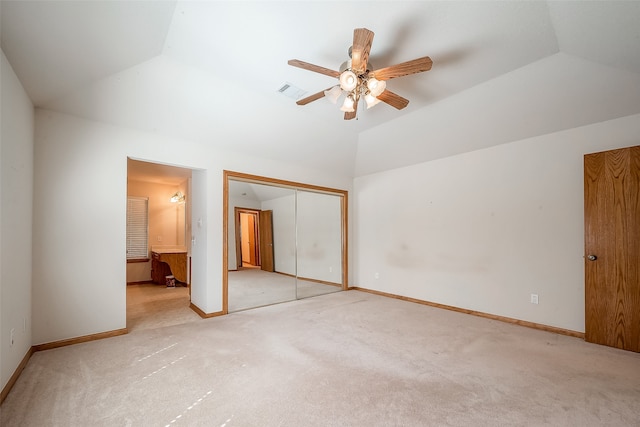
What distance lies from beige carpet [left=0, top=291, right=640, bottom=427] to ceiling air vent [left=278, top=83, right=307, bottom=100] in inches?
115

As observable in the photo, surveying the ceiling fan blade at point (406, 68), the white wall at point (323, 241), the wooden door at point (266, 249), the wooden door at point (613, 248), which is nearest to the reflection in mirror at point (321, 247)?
the white wall at point (323, 241)

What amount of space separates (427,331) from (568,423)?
65.3 inches

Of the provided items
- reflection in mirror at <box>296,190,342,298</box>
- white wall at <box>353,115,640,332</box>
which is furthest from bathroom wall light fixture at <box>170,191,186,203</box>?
white wall at <box>353,115,640,332</box>

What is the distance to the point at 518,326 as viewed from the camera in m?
3.61

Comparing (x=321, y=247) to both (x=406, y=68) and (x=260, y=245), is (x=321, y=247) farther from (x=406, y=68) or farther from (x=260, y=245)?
(x=406, y=68)

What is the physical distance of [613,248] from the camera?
9.80ft

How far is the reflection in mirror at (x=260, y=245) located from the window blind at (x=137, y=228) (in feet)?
9.51

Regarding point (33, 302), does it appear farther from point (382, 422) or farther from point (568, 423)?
point (568, 423)

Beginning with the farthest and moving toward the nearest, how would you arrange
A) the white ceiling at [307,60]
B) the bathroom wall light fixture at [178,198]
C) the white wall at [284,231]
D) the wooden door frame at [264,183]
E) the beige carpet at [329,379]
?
the bathroom wall light fixture at [178,198]
the white wall at [284,231]
the wooden door frame at [264,183]
the white ceiling at [307,60]
the beige carpet at [329,379]

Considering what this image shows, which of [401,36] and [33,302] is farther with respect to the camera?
[33,302]

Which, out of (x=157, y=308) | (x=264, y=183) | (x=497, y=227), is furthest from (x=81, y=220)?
(x=497, y=227)

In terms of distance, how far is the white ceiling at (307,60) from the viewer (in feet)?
6.93

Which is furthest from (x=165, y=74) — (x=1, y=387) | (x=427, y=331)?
(x=427, y=331)

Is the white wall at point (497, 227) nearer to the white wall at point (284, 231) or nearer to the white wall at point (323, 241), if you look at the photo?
the white wall at point (323, 241)
